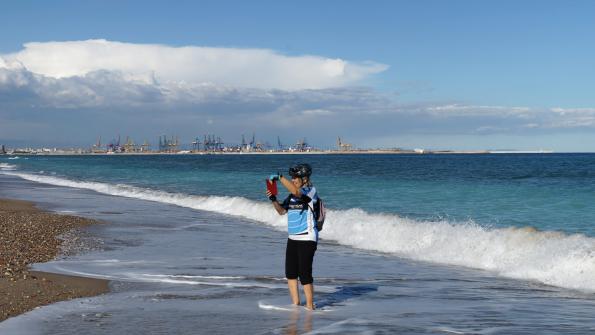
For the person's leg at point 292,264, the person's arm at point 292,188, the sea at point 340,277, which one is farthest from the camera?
the person's leg at point 292,264

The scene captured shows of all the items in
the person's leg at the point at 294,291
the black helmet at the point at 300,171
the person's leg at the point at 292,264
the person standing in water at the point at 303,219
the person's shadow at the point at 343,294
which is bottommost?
the person's shadow at the point at 343,294

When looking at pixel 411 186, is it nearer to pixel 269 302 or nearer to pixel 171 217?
pixel 171 217

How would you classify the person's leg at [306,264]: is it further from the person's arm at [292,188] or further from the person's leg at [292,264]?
the person's arm at [292,188]

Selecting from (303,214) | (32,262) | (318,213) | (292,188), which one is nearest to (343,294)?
(318,213)

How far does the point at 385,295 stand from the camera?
34.1ft

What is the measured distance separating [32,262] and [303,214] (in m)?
6.43

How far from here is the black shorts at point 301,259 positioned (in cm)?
897

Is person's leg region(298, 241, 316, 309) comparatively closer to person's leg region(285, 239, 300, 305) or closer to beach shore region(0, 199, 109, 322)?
person's leg region(285, 239, 300, 305)

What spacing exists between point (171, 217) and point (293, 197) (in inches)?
654

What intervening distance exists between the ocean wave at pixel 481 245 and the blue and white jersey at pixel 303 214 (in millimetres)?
5513

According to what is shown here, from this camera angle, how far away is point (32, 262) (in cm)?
1280

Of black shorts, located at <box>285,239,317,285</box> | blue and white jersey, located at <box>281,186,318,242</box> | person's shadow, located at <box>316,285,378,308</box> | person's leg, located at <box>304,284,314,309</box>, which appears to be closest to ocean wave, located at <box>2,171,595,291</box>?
person's shadow, located at <box>316,285,378,308</box>

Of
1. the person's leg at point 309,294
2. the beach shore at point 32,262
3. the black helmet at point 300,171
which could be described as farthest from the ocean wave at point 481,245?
the beach shore at point 32,262

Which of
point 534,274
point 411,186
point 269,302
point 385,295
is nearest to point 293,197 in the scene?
point 269,302
